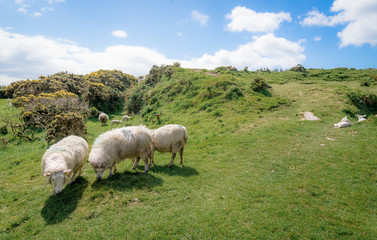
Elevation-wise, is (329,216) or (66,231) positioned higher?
(329,216)

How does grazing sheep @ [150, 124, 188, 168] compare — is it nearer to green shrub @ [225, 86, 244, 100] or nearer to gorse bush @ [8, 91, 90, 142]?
gorse bush @ [8, 91, 90, 142]

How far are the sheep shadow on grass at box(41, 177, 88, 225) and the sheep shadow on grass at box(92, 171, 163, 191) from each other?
0.71 m

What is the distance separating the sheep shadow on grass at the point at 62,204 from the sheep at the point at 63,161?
0.34 metres

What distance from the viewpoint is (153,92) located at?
113 ft

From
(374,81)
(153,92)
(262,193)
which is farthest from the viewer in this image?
(153,92)

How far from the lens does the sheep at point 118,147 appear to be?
8148 millimetres

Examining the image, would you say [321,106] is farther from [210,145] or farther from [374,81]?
[374,81]

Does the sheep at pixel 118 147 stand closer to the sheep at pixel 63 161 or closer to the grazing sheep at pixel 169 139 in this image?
the grazing sheep at pixel 169 139

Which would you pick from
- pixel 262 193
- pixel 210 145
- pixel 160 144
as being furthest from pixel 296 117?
pixel 160 144

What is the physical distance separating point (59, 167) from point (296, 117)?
803 inches

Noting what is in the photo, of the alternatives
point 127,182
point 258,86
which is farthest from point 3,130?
point 258,86

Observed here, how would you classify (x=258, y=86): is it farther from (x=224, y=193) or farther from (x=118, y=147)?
(x=118, y=147)

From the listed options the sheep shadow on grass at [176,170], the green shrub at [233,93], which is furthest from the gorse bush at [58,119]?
the green shrub at [233,93]

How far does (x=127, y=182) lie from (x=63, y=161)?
2839 mm
